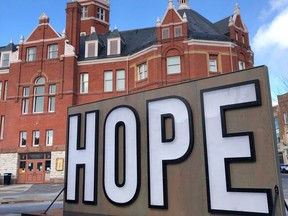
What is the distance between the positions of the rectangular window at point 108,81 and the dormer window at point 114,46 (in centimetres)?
224

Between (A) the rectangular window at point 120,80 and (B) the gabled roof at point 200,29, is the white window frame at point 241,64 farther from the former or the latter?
(A) the rectangular window at point 120,80

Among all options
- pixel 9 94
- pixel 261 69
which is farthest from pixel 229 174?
pixel 9 94

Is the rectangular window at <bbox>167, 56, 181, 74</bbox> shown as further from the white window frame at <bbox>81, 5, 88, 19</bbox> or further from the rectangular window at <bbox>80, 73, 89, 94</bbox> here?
the white window frame at <bbox>81, 5, 88, 19</bbox>

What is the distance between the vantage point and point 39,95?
3025 cm

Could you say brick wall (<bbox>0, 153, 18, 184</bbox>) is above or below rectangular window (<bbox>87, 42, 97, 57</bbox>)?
below

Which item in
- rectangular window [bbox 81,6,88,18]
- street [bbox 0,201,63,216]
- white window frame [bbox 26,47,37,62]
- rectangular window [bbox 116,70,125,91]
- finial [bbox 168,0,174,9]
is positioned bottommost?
street [bbox 0,201,63,216]

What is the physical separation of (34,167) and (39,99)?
22.6 feet

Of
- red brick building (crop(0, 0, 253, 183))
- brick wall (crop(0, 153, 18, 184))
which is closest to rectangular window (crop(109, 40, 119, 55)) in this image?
red brick building (crop(0, 0, 253, 183))

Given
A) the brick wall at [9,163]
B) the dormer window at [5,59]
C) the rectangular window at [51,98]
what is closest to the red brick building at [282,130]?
the rectangular window at [51,98]

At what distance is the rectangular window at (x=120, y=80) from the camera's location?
29697mm

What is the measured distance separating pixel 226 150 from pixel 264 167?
62cm

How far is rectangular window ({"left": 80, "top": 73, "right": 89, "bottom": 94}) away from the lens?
30.6 m

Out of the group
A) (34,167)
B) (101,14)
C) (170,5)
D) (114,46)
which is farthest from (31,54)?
(101,14)

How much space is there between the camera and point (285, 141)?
46625 millimetres
